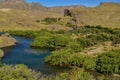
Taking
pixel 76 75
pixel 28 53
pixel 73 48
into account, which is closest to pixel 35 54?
pixel 28 53

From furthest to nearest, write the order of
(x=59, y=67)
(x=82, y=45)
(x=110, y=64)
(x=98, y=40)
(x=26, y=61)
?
1. (x=98, y=40)
2. (x=82, y=45)
3. (x=26, y=61)
4. (x=59, y=67)
5. (x=110, y=64)

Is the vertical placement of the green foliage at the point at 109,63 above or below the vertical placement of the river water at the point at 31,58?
above

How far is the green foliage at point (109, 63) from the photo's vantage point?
87.9 m

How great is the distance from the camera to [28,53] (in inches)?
4828

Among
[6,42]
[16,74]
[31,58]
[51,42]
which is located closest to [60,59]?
[31,58]

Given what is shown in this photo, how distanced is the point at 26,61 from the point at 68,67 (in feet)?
52.2

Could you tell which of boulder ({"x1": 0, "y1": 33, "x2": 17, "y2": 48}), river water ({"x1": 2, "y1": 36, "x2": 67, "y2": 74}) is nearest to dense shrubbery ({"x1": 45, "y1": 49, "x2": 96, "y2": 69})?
river water ({"x1": 2, "y1": 36, "x2": 67, "y2": 74})

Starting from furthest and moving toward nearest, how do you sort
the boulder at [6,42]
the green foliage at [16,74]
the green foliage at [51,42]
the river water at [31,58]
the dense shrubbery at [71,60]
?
the green foliage at [51,42] → the boulder at [6,42] → the dense shrubbery at [71,60] → the river water at [31,58] → the green foliage at [16,74]

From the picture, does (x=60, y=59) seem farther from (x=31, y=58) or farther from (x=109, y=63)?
(x=31, y=58)

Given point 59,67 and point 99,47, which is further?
point 99,47

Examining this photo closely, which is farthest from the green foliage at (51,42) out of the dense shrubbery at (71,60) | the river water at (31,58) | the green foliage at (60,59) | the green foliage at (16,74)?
the green foliage at (16,74)

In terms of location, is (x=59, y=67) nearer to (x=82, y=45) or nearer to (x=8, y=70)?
(x=8, y=70)

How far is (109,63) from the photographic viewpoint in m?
89.4

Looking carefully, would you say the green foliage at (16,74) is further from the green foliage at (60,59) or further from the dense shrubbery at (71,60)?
the green foliage at (60,59)
